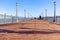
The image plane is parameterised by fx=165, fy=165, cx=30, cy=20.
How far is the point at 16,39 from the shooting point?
33.4ft

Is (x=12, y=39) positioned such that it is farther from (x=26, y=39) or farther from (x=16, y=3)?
(x=16, y=3)

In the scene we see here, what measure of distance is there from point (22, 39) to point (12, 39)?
0.62m

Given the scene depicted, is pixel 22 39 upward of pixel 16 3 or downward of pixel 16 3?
downward

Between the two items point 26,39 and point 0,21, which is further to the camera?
point 0,21

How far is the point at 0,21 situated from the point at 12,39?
30.4 meters

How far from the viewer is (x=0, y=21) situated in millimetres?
39906

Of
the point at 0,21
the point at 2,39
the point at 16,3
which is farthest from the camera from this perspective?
the point at 16,3

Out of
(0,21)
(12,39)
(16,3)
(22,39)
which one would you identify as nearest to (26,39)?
(22,39)

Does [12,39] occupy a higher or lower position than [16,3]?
lower

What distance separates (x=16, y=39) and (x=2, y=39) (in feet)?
2.81

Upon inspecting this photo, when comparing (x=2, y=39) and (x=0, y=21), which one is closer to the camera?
(x=2, y=39)

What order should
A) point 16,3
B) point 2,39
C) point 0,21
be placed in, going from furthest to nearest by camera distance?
1. point 16,3
2. point 0,21
3. point 2,39

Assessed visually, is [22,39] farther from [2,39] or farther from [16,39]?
[2,39]

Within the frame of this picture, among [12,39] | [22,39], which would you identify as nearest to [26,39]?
[22,39]
